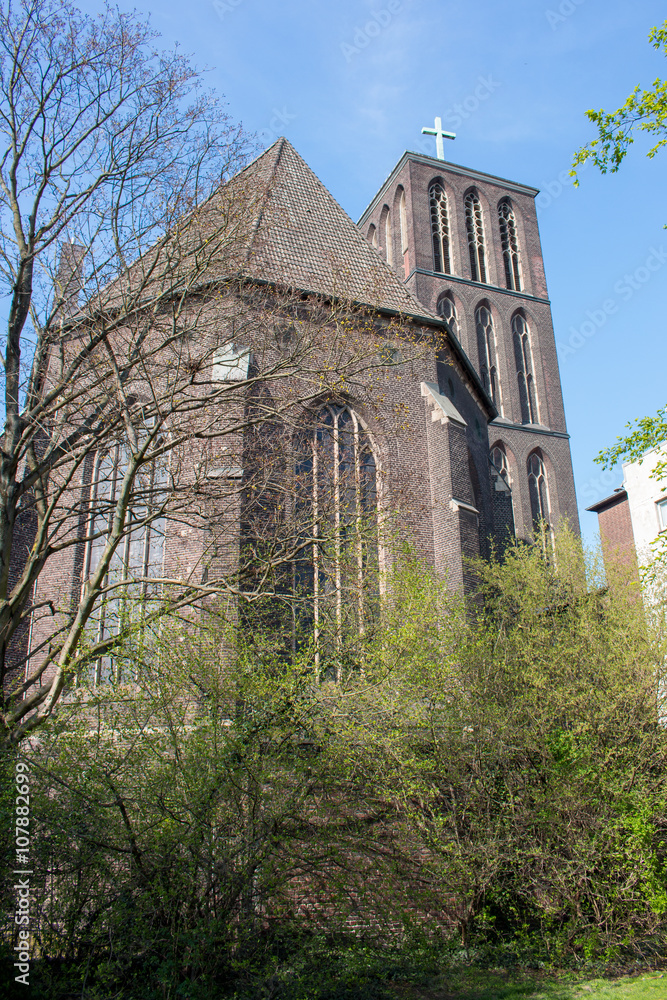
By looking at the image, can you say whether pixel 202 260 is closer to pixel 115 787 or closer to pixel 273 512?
pixel 273 512

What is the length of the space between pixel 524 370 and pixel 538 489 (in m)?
5.40

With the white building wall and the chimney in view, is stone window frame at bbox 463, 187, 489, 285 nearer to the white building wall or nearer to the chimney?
the white building wall

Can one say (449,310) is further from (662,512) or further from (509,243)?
(662,512)

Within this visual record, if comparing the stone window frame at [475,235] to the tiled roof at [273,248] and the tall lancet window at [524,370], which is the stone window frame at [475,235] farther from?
the tiled roof at [273,248]

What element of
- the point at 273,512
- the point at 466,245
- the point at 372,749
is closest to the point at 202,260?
the point at 273,512

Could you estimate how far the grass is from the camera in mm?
7926

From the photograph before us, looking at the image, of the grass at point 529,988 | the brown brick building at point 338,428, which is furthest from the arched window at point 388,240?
the grass at point 529,988

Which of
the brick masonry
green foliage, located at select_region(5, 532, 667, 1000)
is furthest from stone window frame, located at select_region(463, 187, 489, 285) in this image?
green foliage, located at select_region(5, 532, 667, 1000)

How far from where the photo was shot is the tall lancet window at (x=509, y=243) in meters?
34.1

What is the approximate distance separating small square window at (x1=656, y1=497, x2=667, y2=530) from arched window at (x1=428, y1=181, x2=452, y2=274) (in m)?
16.2

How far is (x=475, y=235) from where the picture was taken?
34062 mm

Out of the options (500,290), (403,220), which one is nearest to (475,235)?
(500,290)

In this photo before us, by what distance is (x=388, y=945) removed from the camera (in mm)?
7484

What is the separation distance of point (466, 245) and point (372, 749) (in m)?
28.9
